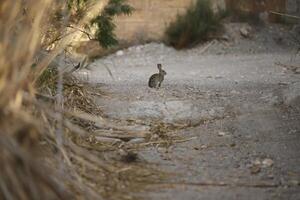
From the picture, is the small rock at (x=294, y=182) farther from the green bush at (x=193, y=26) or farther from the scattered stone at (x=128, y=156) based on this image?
the green bush at (x=193, y=26)

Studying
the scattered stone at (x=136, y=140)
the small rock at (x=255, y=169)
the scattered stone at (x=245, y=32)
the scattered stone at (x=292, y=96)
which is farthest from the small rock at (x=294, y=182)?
the scattered stone at (x=245, y=32)

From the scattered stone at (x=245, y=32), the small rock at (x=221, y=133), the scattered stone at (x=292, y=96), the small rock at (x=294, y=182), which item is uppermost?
the scattered stone at (x=245, y=32)

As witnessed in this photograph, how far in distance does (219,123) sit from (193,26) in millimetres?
4382

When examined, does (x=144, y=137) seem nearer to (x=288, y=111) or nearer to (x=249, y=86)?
(x=288, y=111)

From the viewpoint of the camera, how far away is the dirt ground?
192 centimetres

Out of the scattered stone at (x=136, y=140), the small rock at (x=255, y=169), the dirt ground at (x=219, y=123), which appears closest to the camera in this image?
the dirt ground at (x=219, y=123)

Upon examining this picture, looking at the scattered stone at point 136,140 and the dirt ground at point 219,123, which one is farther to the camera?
the scattered stone at point 136,140

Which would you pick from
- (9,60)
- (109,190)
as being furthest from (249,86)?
(9,60)

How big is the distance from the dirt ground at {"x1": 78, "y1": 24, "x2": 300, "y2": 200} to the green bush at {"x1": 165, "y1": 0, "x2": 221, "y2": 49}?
5.09 ft

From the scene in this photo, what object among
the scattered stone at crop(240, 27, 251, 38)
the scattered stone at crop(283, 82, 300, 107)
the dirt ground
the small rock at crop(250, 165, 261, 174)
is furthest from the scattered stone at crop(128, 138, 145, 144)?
the scattered stone at crop(240, 27, 251, 38)

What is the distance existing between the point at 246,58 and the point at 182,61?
0.69 m

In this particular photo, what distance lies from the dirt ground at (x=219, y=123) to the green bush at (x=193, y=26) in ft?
5.09

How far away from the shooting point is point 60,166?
1.63m

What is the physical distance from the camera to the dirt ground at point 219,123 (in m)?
1.92
